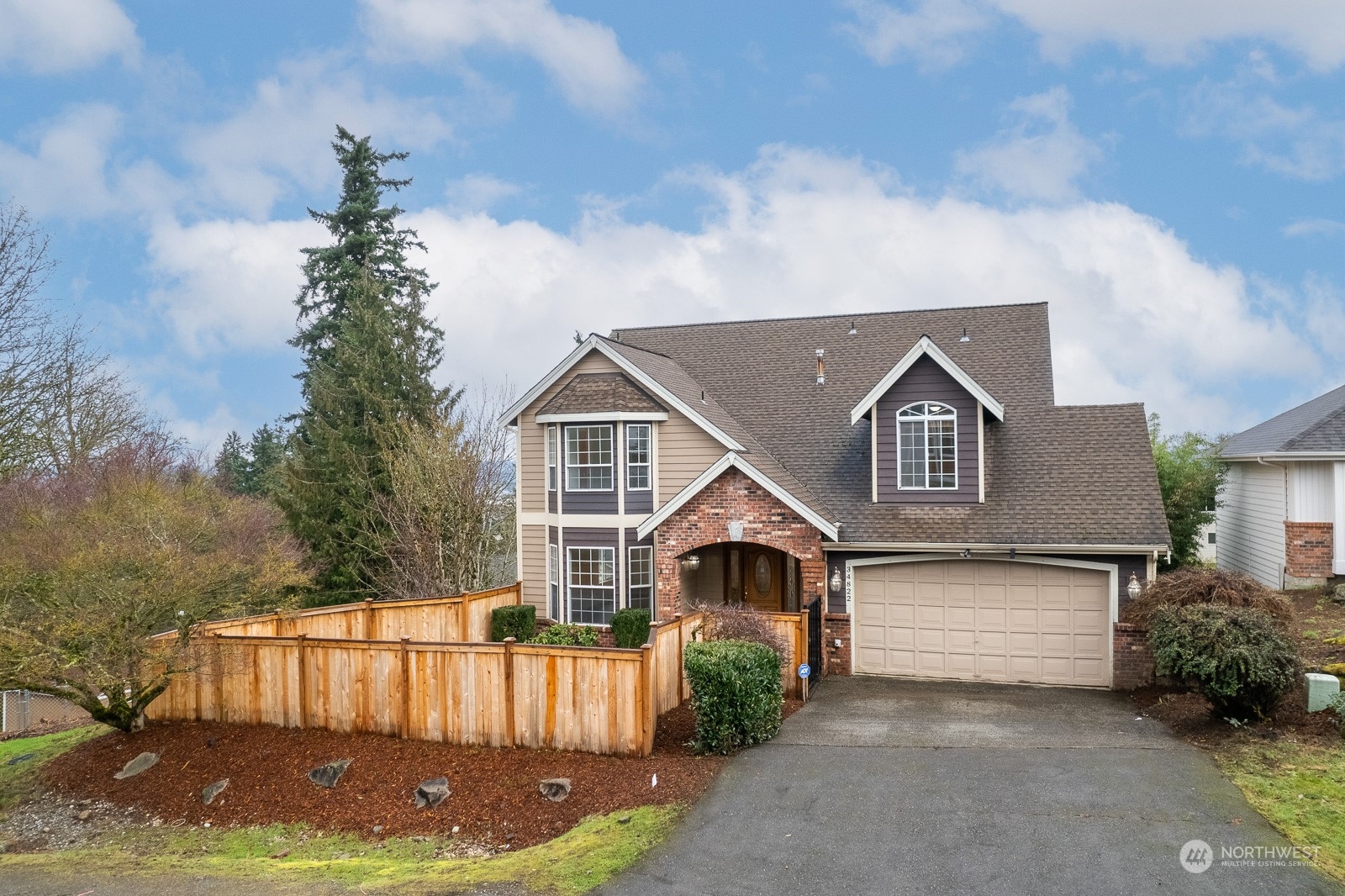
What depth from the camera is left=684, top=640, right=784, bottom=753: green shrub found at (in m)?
11.0

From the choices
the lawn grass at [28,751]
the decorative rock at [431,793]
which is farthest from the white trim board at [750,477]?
the lawn grass at [28,751]

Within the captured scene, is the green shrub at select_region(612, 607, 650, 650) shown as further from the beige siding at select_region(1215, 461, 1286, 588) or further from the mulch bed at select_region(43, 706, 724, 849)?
the beige siding at select_region(1215, 461, 1286, 588)

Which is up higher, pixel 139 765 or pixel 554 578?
pixel 554 578

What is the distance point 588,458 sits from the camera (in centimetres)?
1845

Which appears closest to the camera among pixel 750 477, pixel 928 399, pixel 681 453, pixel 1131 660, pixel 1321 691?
pixel 1321 691

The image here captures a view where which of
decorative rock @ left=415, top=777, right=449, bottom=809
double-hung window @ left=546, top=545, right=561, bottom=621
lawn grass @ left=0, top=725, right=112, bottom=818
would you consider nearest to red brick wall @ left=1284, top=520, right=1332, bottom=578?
double-hung window @ left=546, top=545, right=561, bottom=621

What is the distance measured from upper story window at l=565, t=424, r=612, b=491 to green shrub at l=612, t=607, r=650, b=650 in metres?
2.86

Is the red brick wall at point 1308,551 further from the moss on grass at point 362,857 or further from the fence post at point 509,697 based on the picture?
the fence post at point 509,697

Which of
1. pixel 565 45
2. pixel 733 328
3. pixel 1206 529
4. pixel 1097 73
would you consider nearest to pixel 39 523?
pixel 565 45

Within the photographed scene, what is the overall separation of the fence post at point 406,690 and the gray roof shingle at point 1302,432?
19767mm

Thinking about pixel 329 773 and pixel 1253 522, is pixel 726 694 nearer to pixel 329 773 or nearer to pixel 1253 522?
pixel 329 773

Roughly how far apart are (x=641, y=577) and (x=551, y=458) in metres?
3.34

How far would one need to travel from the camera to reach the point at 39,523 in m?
12.6

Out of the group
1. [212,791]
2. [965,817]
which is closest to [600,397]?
[212,791]
